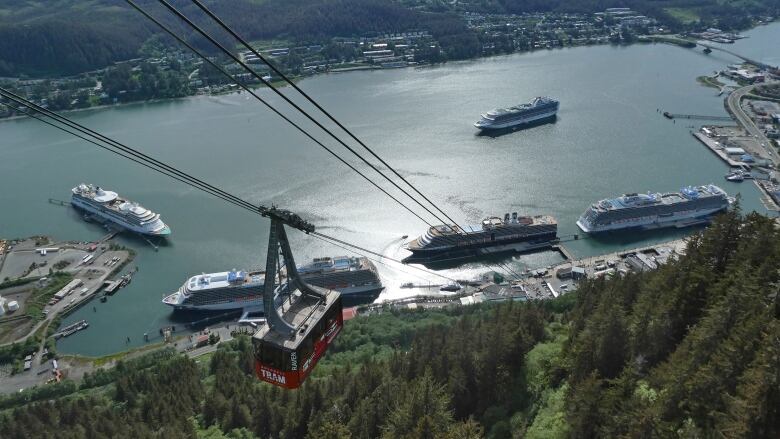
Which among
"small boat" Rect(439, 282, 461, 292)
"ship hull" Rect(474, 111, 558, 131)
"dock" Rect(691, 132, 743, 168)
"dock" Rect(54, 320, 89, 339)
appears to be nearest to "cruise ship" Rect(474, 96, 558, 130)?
"ship hull" Rect(474, 111, 558, 131)

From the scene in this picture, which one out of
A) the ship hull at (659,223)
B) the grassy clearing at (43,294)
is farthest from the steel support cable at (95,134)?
the ship hull at (659,223)

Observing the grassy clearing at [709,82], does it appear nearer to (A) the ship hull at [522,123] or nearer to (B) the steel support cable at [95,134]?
(A) the ship hull at [522,123]

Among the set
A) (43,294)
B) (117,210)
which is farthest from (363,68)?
(43,294)

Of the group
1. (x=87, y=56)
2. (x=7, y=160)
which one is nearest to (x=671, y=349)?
(x=7, y=160)

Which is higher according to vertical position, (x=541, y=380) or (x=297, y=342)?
(x=297, y=342)

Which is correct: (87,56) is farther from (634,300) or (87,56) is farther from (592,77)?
(634,300)

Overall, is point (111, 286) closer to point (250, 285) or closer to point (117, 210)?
point (117, 210)
